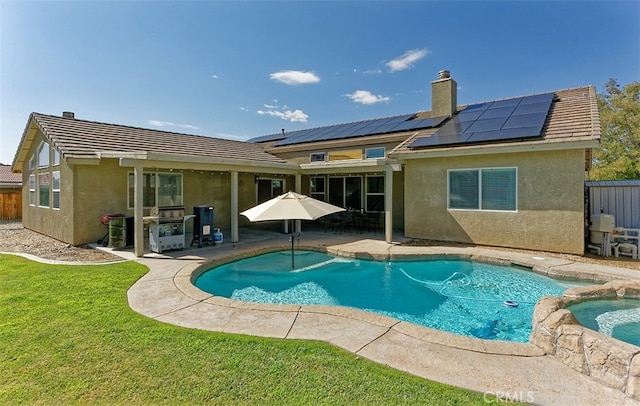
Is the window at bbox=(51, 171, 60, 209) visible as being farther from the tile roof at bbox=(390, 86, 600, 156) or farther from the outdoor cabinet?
the tile roof at bbox=(390, 86, 600, 156)

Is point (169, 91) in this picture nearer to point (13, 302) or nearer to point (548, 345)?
point (13, 302)

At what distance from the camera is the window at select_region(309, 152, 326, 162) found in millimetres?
17188

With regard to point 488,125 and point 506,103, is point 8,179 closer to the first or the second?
point 488,125

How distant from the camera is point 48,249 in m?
10.4

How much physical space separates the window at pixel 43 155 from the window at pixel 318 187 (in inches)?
482

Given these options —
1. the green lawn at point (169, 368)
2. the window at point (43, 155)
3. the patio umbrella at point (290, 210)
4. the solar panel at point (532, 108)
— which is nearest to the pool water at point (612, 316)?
the green lawn at point (169, 368)

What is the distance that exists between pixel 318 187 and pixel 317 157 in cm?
181

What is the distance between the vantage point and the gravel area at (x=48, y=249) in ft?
29.8

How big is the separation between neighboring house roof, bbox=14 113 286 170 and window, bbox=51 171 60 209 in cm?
141

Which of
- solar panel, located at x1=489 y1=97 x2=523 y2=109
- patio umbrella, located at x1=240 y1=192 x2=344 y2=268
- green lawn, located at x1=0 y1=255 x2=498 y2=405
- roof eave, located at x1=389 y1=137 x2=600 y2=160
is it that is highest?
solar panel, located at x1=489 y1=97 x2=523 y2=109

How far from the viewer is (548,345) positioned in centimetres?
380

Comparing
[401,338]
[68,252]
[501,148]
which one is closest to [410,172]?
[501,148]

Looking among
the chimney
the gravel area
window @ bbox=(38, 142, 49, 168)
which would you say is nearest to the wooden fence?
the gravel area

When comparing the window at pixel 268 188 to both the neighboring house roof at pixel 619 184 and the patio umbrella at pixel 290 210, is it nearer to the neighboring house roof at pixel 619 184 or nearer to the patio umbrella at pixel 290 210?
the patio umbrella at pixel 290 210
